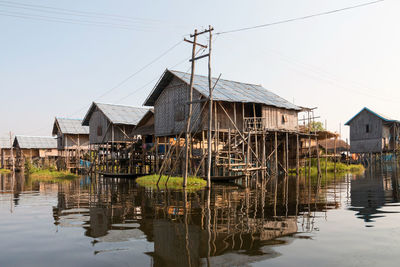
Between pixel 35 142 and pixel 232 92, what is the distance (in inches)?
1332

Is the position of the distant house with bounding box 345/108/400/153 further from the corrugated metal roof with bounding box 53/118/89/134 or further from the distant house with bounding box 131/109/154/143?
the corrugated metal roof with bounding box 53/118/89/134

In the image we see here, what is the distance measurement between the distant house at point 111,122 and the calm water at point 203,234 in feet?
64.4

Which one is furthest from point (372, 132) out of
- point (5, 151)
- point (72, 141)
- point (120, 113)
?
point (5, 151)

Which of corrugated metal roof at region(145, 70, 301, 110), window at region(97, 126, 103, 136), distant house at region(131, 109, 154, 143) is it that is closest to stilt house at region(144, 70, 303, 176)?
corrugated metal roof at region(145, 70, 301, 110)

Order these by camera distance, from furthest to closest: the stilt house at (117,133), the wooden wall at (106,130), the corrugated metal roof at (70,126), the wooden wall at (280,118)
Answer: the corrugated metal roof at (70,126) < the wooden wall at (106,130) < the stilt house at (117,133) < the wooden wall at (280,118)

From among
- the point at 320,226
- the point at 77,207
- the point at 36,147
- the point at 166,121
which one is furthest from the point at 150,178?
the point at 36,147

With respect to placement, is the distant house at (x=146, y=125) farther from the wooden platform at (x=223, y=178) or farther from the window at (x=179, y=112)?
the wooden platform at (x=223, y=178)

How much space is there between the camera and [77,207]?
36.7 ft

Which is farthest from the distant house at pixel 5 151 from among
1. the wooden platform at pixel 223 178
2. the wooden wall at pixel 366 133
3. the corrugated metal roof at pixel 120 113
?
the wooden wall at pixel 366 133

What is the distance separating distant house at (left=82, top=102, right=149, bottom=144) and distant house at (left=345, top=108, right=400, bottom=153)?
26345 millimetres

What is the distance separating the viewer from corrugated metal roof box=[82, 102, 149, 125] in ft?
101

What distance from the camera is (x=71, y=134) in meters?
40.4

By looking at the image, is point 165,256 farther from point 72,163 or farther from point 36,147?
point 36,147

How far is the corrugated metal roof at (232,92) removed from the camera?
72.4 ft
